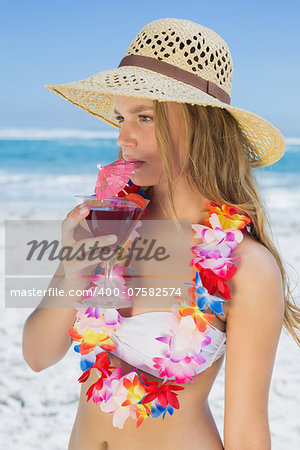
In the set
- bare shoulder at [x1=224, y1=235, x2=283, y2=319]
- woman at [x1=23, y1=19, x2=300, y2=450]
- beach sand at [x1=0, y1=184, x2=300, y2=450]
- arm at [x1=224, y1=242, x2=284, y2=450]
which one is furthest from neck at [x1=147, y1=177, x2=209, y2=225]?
beach sand at [x1=0, y1=184, x2=300, y2=450]

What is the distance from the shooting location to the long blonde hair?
1.73 metres

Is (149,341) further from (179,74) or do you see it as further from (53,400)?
(53,400)

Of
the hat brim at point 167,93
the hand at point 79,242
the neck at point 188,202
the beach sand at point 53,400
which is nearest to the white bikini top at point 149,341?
the hand at point 79,242

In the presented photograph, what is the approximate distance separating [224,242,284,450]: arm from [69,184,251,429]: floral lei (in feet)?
0.24

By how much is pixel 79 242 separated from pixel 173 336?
40 cm

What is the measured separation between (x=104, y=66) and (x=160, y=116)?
27824 mm

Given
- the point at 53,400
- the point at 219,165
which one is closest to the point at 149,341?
the point at 219,165

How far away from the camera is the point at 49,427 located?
385cm

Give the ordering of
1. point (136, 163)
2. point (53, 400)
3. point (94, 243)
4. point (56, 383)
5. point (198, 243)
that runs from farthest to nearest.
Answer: point (56, 383), point (53, 400), point (198, 243), point (136, 163), point (94, 243)

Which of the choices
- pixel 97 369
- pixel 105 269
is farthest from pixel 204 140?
pixel 97 369

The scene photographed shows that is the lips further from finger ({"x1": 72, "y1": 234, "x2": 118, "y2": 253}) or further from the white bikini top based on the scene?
the white bikini top

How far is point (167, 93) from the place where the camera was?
1595 mm

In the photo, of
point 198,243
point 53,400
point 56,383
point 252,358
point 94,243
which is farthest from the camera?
point 56,383

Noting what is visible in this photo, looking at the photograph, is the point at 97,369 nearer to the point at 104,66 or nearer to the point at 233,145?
the point at 233,145
